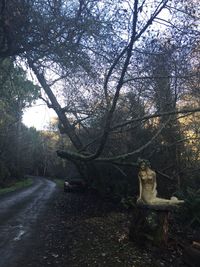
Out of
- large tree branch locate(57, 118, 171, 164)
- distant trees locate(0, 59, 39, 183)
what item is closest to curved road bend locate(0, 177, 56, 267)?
large tree branch locate(57, 118, 171, 164)

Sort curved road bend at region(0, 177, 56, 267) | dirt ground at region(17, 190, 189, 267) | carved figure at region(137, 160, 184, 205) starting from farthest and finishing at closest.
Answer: carved figure at region(137, 160, 184, 205), curved road bend at region(0, 177, 56, 267), dirt ground at region(17, 190, 189, 267)

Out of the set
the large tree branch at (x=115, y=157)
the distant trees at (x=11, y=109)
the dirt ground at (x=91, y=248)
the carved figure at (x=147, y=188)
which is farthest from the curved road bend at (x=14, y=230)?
the distant trees at (x=11, y=109)

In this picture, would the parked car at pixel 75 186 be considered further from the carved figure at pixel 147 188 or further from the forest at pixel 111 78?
the carved figure at pixel 147 188

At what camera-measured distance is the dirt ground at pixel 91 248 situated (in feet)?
29.3

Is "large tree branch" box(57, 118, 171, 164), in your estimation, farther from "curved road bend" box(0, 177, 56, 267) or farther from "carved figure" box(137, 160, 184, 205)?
"carved figure" box(137, 160, 184, 205)

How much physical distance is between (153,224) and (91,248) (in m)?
1.59

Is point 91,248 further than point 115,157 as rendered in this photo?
No

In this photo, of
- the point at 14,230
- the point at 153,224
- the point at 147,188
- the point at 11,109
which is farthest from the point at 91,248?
the point at 11,109

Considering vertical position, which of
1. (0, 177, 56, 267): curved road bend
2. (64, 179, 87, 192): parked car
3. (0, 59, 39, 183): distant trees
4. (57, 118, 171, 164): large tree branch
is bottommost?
(0, 177, 56, 267): curved road bend

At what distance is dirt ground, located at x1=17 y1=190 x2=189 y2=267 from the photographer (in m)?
8.93

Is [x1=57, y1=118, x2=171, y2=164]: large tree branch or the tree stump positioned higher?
[x1=57, y1=118, x2=171, y2=164]: large tree branch

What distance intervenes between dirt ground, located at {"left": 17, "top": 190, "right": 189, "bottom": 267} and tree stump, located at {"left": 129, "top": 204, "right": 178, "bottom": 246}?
222mm

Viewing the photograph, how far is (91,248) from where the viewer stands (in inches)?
399

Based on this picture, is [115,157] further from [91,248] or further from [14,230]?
[91,248]
